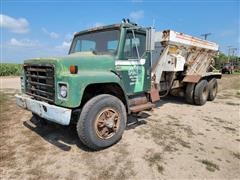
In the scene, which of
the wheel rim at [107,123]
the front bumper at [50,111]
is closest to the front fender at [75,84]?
the front bumper at [50,111]

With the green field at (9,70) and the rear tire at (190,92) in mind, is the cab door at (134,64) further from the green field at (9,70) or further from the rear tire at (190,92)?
the green field at (9,70)

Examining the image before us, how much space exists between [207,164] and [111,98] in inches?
81.1

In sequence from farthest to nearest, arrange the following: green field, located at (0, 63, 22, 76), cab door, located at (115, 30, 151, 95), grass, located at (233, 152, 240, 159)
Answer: green field, located at (0, 63, 22, 76) < cab door, located at (115, 30, 151, 95) < grass, located at (233, 152, 240, 159)

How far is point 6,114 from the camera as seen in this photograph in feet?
20.6

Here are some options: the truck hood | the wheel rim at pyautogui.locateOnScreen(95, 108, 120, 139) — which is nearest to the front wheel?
the wheel rim at pyautogui.locateOnScreen(95, 108, 120, 139)

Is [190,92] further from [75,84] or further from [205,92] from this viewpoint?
[75,84]

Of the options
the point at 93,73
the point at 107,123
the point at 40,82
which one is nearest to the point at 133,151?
the point at 107,123

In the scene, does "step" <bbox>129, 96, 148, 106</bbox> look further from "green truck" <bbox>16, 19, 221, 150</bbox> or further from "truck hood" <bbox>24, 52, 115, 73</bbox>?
"truck hood" <bbox>24, 52, 115, 73</bbox>

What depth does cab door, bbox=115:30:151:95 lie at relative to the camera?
4574 millimetres

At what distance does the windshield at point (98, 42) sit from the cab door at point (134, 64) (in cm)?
25

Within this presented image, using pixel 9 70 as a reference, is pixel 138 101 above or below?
below

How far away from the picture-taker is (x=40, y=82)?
418cm

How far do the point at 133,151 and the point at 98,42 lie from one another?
2.57 metres

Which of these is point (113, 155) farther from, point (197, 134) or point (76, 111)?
point (197, 134)
